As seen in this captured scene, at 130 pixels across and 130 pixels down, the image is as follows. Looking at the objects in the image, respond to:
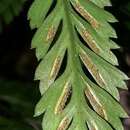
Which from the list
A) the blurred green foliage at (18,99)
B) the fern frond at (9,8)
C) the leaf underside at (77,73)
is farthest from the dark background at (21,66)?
the leaf underside at (77,73)

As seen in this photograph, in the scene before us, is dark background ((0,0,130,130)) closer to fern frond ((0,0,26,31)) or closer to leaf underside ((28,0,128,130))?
fern frond ((0,0,26,31))

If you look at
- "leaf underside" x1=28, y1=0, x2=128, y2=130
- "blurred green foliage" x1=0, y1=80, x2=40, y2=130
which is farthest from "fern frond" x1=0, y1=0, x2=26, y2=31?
"leaf underside" x1=28, y1=0, x2=128, y2=130

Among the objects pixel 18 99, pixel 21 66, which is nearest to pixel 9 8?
pixel 18 99

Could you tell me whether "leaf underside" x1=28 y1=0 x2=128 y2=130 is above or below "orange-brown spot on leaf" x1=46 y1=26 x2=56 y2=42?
below

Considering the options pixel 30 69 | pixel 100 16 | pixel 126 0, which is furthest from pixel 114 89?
pixel 30 69

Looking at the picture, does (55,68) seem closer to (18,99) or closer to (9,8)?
(9,8)

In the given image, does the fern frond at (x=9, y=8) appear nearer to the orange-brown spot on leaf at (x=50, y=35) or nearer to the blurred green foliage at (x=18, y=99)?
the blurred green foliage at (x=18, y=99)

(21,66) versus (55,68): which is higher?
(55,68)

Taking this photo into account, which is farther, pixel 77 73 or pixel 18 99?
pixel 18 99
